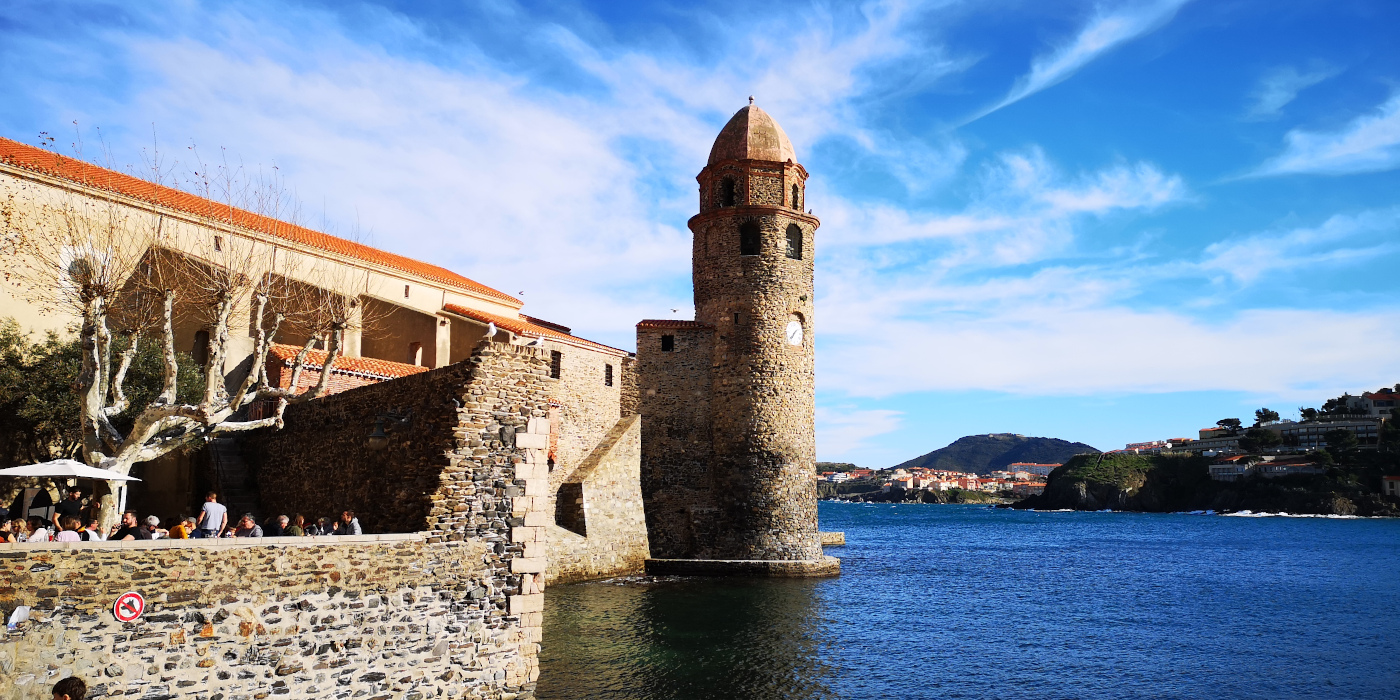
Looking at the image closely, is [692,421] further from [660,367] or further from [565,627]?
[565,627]

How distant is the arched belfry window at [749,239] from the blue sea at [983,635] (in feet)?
36.9

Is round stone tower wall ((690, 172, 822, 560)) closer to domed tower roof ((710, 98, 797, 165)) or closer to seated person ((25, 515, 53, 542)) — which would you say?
domed tower roof ((710, 98, 797, 165))

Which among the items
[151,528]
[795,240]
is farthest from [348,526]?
[795,240]

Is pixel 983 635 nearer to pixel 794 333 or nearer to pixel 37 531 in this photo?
pixel 794 333

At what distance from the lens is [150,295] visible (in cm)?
1741

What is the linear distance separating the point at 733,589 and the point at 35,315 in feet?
62.7

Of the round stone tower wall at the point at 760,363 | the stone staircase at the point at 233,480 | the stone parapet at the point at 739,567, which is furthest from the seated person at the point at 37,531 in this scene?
the round stone tower wall at the point at 760,363

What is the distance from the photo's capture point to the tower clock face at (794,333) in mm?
30609

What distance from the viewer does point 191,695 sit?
357 inches

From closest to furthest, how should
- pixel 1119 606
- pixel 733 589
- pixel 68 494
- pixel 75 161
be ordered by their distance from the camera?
pixel 68 494 < pixel 75 161 < pixel 733 589 < pixel 1119 606

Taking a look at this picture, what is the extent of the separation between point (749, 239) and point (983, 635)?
15.1 m

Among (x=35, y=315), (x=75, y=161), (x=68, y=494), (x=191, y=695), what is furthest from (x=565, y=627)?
(x=75, y=161)

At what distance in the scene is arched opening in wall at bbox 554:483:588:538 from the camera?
28.0 m

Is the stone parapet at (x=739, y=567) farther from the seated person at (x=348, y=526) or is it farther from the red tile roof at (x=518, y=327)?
the seated person at (x=348, y=526)
